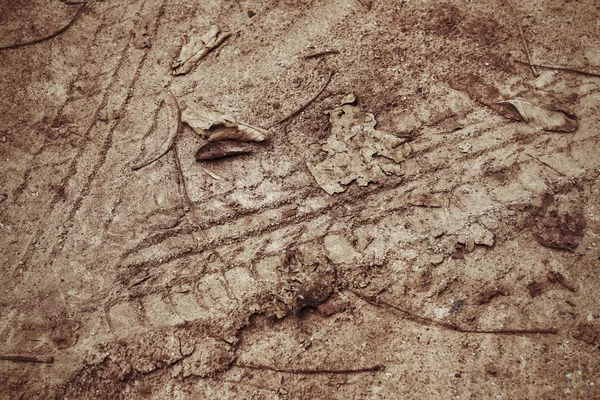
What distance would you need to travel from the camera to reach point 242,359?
7.89 ft

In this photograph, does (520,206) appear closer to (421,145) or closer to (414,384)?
(421,145)

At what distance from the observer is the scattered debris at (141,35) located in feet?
10.2

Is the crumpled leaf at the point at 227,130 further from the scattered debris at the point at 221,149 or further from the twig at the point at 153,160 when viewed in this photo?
the twig at the point at 153,160

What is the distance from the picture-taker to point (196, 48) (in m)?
3.06

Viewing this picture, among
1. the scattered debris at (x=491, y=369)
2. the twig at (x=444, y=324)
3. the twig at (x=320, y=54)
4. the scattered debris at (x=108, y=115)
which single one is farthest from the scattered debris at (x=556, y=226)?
the scattered debris at (x=108, y=115)

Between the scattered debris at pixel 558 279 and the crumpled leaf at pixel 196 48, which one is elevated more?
the crumpled leaf at pixel 196 48

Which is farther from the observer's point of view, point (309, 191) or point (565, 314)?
point (309, 191)

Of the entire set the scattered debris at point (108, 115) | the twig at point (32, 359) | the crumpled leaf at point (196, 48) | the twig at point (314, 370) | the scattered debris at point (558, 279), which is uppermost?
the crumpled leaf at point (196, 48)

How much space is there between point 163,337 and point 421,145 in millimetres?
1971

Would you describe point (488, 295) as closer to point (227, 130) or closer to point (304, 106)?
point (304, 106)

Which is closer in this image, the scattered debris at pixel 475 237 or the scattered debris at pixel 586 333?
the scattered debris at pixel 586 333

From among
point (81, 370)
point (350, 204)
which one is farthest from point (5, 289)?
point (350, 204)

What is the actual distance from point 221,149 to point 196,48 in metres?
0.84

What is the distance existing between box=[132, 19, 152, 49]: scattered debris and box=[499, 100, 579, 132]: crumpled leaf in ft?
8.57
